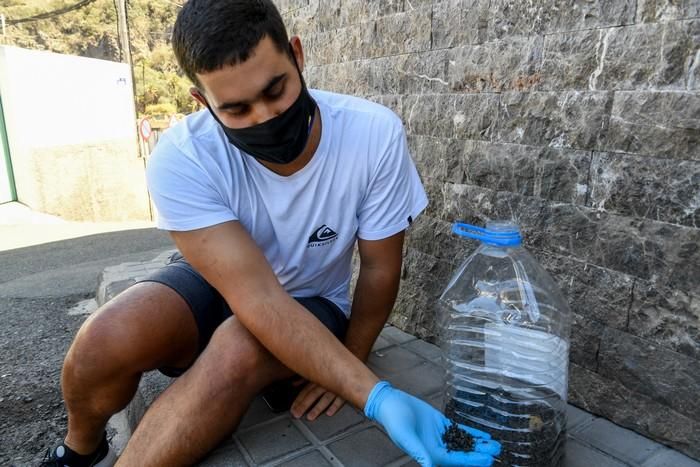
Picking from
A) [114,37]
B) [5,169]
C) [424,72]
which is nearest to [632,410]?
[424,72]

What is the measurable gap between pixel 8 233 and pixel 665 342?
354 inches

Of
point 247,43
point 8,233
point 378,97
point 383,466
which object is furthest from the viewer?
point 8,233

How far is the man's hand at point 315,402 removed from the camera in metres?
1.90

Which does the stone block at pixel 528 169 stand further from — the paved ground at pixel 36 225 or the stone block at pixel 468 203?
the paved ground at pixel 36 225

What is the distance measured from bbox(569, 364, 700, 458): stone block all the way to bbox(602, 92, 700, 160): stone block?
31.8 inches

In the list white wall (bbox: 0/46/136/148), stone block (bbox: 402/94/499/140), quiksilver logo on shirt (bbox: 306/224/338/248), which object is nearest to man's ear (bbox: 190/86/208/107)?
quiksilver logo on shirt (bbox: 306/224/338/248)

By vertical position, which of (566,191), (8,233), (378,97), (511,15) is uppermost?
(511,15)

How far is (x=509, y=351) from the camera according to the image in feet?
5.88

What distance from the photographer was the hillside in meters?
23.2

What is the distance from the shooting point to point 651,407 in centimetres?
169

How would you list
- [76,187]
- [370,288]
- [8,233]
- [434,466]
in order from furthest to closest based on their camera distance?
[76,187] < [8,233] < [370,288] < [434,466]

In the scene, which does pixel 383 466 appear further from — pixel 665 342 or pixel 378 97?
pixel 378 97

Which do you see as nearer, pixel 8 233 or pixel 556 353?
pixel 556 353

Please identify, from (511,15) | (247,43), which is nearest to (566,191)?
(511,15)
